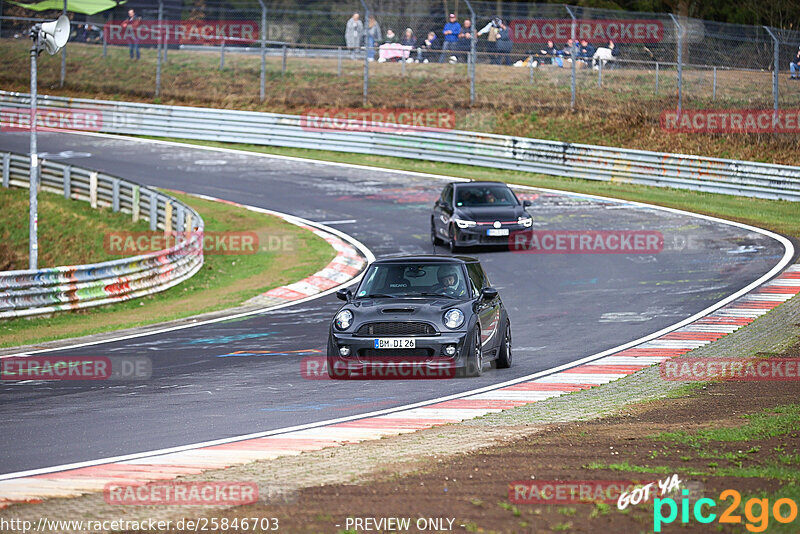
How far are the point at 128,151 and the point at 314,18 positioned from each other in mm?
8299

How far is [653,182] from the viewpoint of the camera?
105 ft

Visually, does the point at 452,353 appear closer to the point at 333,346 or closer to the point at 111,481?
the point at 333,346

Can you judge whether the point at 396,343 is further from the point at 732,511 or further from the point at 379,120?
the point at 379,120

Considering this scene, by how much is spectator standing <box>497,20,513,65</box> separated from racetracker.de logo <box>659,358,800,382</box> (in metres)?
24.2

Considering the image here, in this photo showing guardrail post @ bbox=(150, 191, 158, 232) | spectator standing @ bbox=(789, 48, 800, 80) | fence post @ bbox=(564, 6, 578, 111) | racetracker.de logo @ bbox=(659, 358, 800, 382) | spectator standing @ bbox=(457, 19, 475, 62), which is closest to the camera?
racetracker.de logo @ bbox=(659, 358, 800, 382)

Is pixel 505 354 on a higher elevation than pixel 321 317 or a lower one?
higher

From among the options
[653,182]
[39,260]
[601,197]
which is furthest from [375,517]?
[653,182]

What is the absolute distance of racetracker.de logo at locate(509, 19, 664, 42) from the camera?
34.0m

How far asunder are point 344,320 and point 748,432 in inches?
191

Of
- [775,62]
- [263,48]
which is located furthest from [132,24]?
[775,62]

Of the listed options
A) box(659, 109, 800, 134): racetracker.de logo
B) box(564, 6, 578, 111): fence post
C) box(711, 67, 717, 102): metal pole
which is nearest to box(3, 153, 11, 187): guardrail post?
box(564, 6, 578, 111): fence post

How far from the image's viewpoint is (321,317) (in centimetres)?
1769

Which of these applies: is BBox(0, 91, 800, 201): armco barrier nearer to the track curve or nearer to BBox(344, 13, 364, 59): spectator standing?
the track curve

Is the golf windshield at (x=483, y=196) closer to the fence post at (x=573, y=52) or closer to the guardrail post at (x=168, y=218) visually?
the guardrail post at (x=168, y=218)
